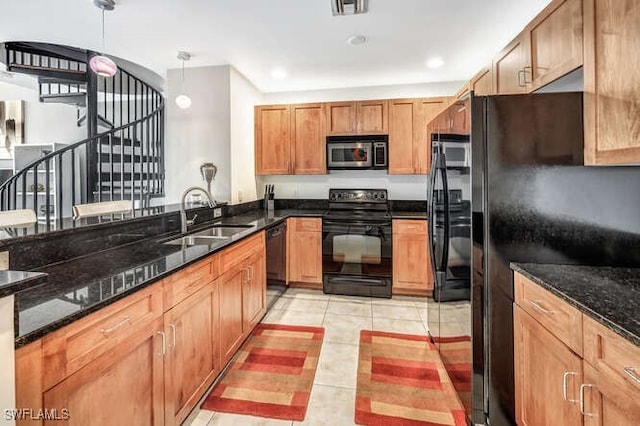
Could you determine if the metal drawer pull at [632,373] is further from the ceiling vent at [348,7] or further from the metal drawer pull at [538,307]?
the ceiling vent at [348,7]

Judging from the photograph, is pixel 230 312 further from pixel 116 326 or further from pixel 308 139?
pixel 308 139

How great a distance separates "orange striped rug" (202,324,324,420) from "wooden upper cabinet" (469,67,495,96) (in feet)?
7.78

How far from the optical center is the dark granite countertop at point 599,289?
3.09 feet

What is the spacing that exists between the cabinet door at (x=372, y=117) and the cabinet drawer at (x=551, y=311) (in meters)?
2.68

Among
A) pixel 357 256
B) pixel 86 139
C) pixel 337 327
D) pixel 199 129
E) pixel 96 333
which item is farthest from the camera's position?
pixel 357 256

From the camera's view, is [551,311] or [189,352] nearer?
[551,311]

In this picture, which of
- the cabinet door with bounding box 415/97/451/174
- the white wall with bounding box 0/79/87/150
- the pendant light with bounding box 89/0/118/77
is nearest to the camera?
the pendant light with bounding box 89/0/118/77

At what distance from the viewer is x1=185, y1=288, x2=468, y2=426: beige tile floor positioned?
179cm

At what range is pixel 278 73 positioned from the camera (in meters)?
3.66

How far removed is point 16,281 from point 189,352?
106 centimetres

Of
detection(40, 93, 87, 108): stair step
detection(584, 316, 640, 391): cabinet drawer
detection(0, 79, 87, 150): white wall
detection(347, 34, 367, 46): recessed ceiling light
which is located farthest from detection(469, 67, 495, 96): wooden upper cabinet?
detection(0, 79, 87, 150): white wall

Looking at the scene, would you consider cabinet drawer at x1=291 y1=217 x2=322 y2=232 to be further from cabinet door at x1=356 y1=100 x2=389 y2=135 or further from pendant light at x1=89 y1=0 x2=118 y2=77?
pendant light at x1=89 y1=0 x2=118 y2=77

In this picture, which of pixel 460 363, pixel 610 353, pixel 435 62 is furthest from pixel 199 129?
pixel 610 353

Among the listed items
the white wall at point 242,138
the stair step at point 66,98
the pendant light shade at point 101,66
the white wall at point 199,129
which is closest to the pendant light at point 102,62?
the pendant light shade at point 101,66
